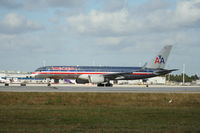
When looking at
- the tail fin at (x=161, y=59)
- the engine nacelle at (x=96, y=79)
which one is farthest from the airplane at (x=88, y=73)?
the tail fin at (x=161, y=59)

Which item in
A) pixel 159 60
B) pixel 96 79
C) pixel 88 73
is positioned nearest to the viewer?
pixel 96 79

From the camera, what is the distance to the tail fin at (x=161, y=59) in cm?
7550

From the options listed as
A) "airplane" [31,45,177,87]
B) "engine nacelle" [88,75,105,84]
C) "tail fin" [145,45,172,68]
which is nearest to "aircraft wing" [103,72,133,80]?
"airplane" [31,45,177,87]

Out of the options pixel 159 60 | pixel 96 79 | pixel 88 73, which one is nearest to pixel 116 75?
pixel 96 79

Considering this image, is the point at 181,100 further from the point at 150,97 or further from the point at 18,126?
the point at 18,126

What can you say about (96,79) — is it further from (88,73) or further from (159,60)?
(159,60)

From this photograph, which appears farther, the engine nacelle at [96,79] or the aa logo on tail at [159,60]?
the aa logo on tail at [159,60]

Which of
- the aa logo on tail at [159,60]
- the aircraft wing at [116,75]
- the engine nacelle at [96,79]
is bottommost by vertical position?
the engine nacelle at [96,79]

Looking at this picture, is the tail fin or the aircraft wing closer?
the aircraft wing

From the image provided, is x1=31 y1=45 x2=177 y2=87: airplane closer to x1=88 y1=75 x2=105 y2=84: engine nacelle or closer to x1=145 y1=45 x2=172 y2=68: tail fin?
x1=88 y1=75 x2=105 y2=84: engine nacelle

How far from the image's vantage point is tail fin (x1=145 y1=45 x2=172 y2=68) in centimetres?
7550

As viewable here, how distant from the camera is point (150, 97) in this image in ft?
114

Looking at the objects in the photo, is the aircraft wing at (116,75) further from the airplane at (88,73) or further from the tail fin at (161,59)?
the tail fin at (161,59)

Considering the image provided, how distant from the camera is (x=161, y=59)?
249 feet
